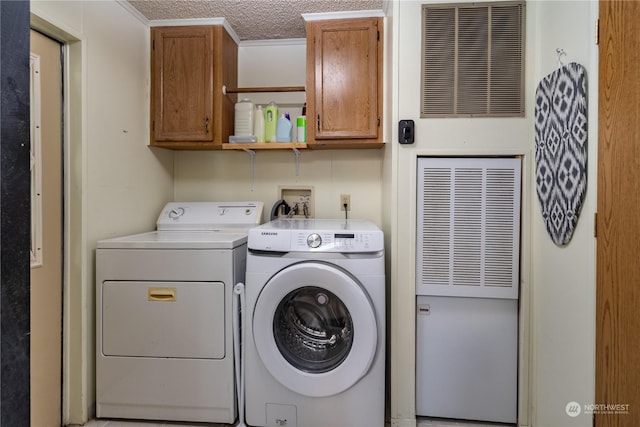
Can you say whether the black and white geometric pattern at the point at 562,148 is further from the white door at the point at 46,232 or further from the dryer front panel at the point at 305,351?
the white door at the point at 46,232

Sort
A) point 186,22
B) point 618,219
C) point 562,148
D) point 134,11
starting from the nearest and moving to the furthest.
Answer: point 618,219 < point 562,148 < point 134,11 < point 186,22

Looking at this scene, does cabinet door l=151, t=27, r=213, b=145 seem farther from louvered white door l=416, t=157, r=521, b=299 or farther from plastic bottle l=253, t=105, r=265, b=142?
louvered white door l=416, t=157, r=521, b=299

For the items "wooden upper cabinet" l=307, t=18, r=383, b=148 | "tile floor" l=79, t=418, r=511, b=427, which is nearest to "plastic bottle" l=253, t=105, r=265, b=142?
"wooden upper cabinet" l=307, t=18, r=383, b=148

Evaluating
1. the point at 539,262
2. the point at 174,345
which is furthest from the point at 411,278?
the point at 174,345

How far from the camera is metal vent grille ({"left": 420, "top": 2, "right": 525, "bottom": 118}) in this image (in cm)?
158

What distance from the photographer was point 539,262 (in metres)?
1.55

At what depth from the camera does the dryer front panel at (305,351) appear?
148 cm

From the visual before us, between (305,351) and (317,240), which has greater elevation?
(317,240)

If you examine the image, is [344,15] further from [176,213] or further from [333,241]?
[176,213]

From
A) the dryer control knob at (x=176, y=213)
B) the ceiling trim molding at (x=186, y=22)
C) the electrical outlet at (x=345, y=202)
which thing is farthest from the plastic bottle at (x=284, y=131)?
the dryer control knob at (x=176, y=213)

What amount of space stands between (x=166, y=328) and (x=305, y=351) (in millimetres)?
692

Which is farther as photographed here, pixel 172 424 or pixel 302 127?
pixel 302 127

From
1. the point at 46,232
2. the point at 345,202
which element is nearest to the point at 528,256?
the point at 345,202

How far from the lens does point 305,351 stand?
163cm
